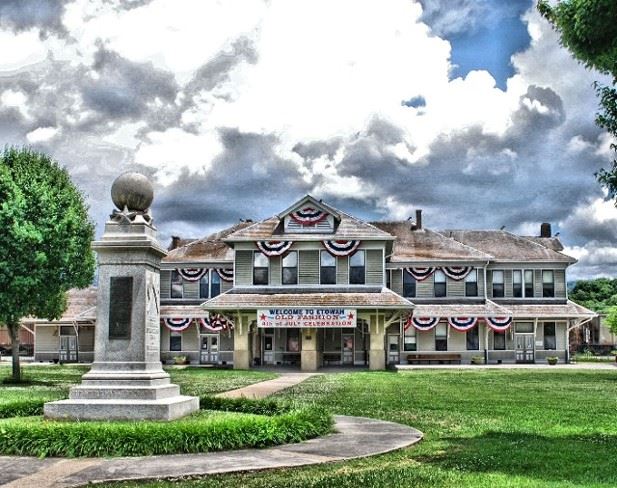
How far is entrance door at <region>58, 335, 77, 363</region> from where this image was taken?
169 feet

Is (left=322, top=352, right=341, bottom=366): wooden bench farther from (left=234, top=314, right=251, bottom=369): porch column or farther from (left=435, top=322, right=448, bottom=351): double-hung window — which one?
(left=234, top=314, right=251, bottom=369): porch column

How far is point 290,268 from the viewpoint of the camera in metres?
41.9

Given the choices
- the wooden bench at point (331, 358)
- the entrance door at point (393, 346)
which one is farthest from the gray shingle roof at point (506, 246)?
the wooden bench at point (331, 358)

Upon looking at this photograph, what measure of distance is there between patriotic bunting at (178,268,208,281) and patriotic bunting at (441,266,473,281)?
1484 cm

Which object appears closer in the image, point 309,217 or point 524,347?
point 309,217

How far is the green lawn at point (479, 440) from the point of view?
354 inches

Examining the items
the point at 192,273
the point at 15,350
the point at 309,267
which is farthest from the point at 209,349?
the point at 15,350

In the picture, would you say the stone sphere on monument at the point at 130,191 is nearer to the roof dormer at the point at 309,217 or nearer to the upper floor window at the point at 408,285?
Answer: the roof dormer at the point at 309,217

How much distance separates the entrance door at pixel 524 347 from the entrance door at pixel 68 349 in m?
28.7

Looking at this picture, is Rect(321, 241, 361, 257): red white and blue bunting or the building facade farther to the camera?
Rect(321, 241, 361, 257): red white and blue bunting

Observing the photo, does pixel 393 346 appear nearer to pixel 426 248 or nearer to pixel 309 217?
pixel 426 248

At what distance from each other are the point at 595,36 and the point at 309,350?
30187 millimetres

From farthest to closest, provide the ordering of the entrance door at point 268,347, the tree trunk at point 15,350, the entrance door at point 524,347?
the entrance door at point 524,347, the entrance door at point 268,347, the tree trunk at point 15,350

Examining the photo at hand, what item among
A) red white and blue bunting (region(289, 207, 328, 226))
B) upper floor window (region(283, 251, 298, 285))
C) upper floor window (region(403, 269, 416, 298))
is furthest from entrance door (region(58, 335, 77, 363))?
upper floor window (region(403, 269, 416, 298))
